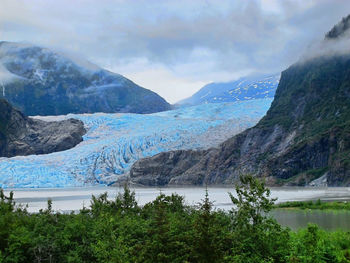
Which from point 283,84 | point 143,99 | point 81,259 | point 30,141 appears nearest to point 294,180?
point 283,84

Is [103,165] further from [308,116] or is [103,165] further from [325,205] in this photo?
[325,205]

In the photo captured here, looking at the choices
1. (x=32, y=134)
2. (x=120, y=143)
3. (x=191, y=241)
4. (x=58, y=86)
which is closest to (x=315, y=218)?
(x=191, y=241)

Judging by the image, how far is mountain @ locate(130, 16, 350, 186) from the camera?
8275 centimetres

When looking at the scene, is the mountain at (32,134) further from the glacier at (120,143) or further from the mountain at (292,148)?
the mountain at (292,148)

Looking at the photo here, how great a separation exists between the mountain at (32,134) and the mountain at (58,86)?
57673mm

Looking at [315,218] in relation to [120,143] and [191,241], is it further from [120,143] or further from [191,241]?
[120,143]

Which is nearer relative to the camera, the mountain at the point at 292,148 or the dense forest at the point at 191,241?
the dense forest at the point at 191,241

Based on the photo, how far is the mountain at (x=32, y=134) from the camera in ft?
355

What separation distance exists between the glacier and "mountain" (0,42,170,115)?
245 ft


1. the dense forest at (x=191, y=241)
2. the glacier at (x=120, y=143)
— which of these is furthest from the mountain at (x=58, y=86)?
the dense forest at (x=191, y=241)

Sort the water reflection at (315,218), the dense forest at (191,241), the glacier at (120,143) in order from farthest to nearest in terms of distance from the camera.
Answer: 1. the glacier at (120,143)
2. the water reflection at (315,218)
3. the dense forest at (191,241)

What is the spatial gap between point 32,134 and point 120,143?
1531 inches

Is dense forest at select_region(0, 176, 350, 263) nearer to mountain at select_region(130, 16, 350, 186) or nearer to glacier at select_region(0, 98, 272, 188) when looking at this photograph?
A: glacier at select_region(0, 98, 272, 188)

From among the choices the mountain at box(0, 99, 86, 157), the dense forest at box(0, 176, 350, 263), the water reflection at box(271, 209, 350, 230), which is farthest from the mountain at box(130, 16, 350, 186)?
the dense forest at box(0, 176, 350, 263)
